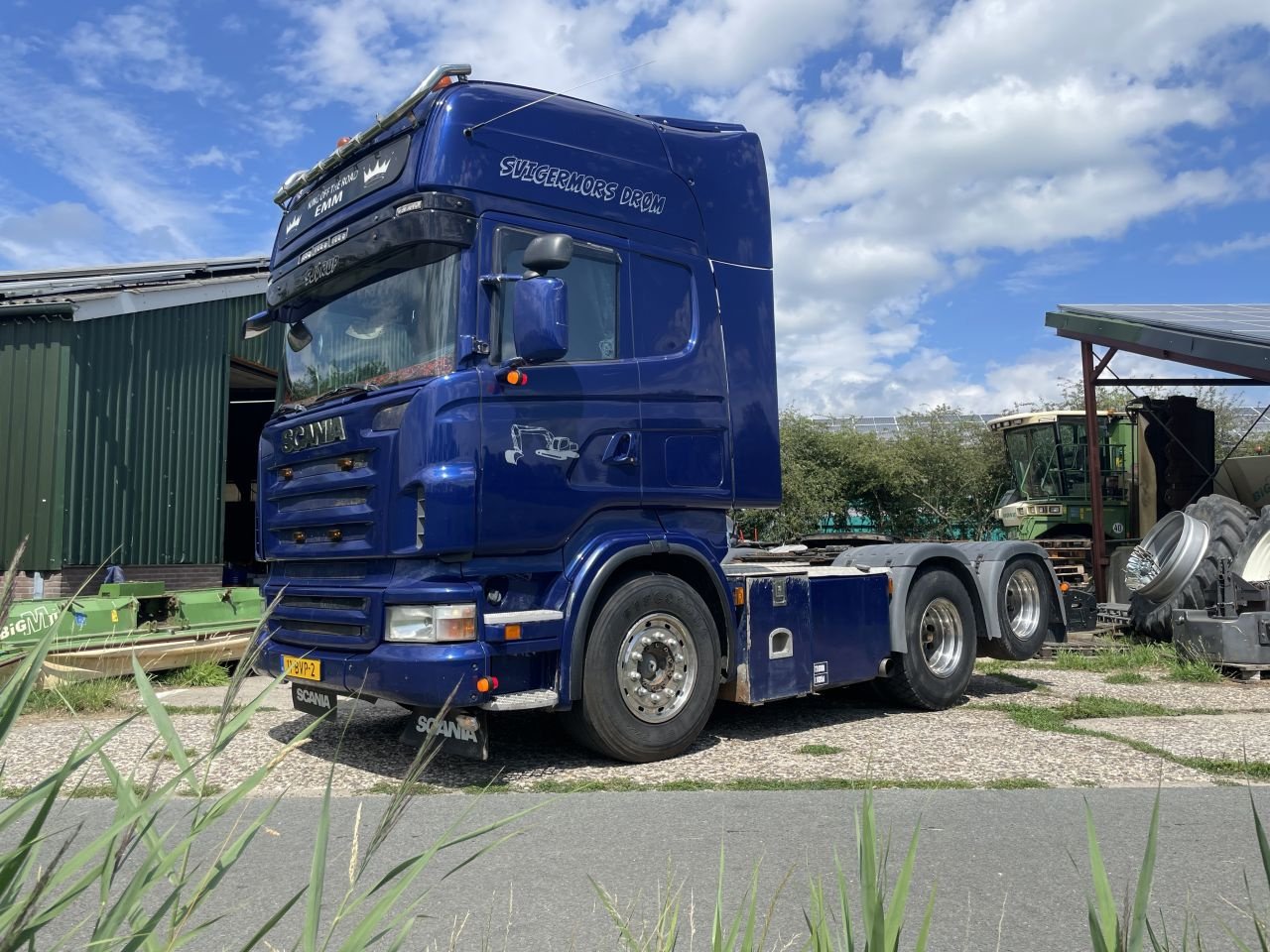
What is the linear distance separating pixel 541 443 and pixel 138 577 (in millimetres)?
10826

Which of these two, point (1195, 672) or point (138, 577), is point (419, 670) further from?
point (138, 577)

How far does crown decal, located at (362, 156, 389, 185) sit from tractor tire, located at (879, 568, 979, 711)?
4811mm

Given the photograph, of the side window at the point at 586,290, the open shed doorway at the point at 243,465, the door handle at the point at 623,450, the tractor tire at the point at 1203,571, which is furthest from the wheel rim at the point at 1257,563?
the open shed doorway at the point at 243,465

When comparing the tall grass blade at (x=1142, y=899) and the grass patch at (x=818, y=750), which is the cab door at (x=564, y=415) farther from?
the tall grass blade at (x=1142, y=899)

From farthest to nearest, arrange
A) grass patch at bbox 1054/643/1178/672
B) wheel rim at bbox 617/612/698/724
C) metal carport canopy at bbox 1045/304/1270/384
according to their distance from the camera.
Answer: metal carport canopy at bbox 1045/304/1270/384, grass patch at bbox 1054/643/1178/672, wheel rim at bbox 617/612/698/724

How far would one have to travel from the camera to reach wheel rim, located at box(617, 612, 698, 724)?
5883 millimetres

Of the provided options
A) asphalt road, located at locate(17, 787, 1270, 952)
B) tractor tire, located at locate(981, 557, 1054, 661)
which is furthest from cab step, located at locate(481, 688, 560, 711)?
tractor tire, located at locate(981, 557, 1054, 661)

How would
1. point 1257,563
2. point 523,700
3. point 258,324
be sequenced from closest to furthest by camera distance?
point 523,700, point 258,324, point 1257,563

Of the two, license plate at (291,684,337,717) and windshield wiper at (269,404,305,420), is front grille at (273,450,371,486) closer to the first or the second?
windshield wiper at (269,404,305,420)

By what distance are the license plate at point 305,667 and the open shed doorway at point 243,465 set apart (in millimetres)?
12621

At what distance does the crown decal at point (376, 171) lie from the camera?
5910 mm

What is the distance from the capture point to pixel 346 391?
5.97 m

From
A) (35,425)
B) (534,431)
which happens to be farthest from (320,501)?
(35,425)

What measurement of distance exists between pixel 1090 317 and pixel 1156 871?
12.4 m
